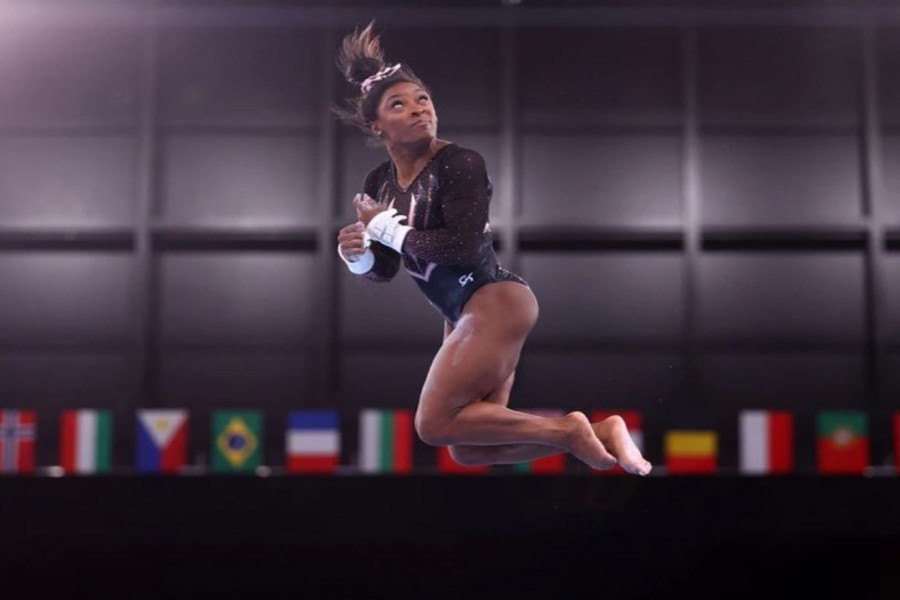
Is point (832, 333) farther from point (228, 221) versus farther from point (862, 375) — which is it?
point (228, 221)

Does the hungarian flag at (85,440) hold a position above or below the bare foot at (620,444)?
below

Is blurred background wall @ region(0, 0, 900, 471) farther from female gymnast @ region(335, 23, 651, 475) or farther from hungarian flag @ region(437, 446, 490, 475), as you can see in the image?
female gymnast @ region(335, 23, 651, 475)

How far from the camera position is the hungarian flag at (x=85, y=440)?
15.7 ft

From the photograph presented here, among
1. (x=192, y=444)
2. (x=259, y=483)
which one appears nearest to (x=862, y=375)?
(x=259, y=483)

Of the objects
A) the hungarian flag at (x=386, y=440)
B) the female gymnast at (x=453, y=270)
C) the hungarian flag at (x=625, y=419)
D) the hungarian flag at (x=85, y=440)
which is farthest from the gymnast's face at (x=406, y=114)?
the hungarian flag at (x=85, y=440)

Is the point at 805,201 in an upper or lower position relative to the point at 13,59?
lower

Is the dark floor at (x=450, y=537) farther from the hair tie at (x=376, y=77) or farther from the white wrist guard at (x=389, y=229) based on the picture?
the hair tie at (x=376, y=77)

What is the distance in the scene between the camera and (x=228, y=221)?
14.8 feet

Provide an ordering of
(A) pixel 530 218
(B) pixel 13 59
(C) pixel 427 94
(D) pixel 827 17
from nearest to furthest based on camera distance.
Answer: (C) pixel 427 94 → (B) pixel 13 59 → (D) pixel 827 17 → (A) pixel 530 218

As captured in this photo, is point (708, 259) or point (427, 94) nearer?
point (427, 94)

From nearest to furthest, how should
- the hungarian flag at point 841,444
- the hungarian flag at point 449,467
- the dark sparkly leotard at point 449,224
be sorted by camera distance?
the dark sparkly leotard at point 449,224
the hungarian flag at point 841,444
the hungarian flag at point 449,467

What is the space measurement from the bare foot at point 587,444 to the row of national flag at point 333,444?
1.75m

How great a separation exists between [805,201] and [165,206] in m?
2.72

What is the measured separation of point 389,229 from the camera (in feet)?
7.84
